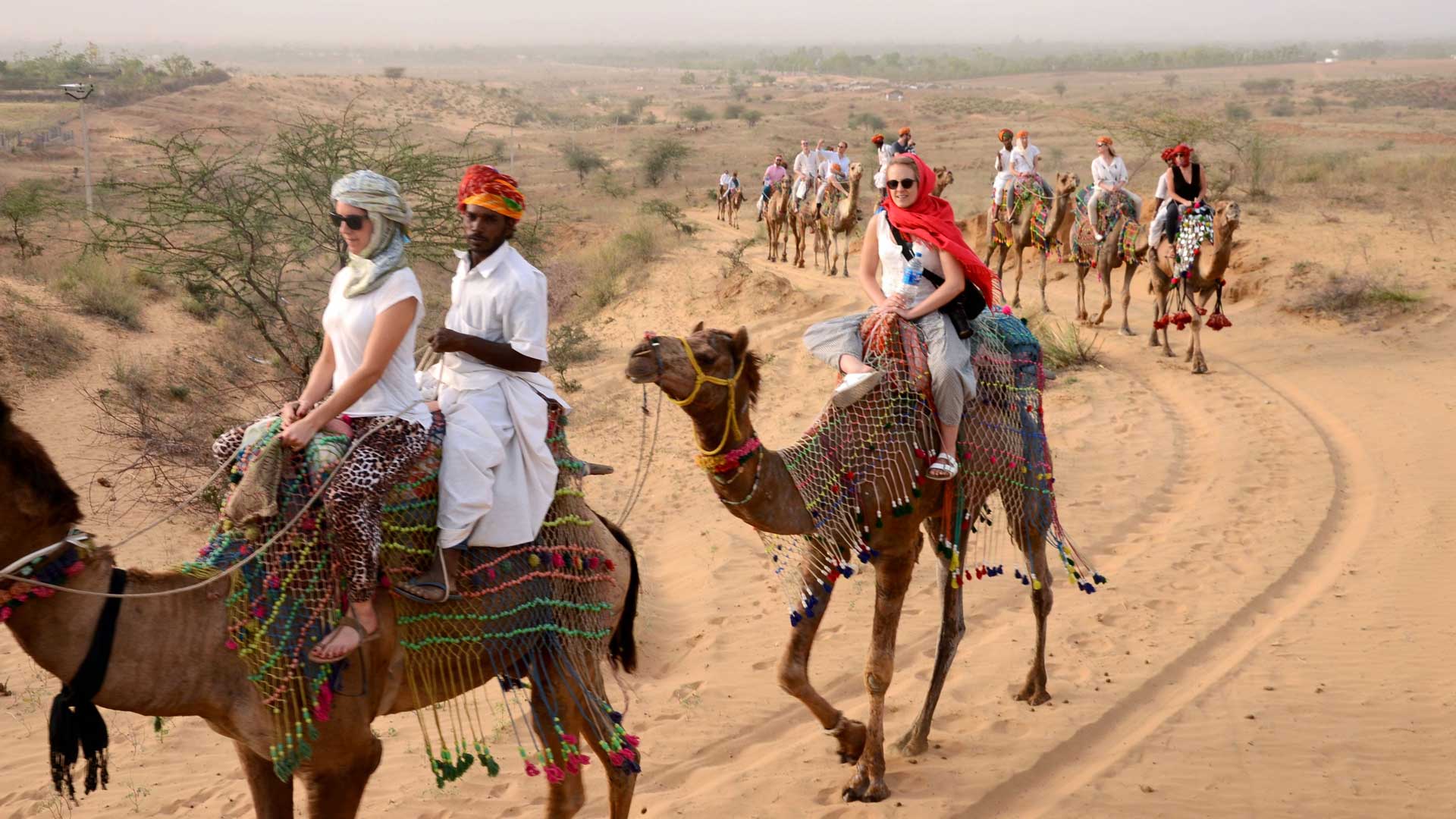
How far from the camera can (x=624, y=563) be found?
5.09 metres

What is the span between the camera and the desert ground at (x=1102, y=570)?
19.7ft

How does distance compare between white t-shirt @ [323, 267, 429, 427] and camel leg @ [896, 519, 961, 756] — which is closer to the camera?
white t-shirt @ [323, 267, 429, 427]

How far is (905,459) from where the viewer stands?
5.66 metres

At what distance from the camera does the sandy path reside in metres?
5.94

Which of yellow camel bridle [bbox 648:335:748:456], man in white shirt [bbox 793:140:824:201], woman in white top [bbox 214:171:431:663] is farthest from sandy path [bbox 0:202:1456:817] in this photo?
man in white shirt [bbox 793:140:824:201]

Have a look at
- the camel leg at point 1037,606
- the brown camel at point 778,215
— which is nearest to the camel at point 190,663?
the camel leg at point 1037,606

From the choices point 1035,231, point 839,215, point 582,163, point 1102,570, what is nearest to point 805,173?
point 839,215

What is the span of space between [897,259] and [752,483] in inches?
64.8

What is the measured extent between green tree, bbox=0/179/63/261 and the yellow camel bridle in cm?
1796

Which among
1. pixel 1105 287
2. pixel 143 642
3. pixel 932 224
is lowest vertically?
pixel 1105 287

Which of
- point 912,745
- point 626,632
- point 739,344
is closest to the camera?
point 739,344

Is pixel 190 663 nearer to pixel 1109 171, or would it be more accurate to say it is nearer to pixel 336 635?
pixel 336 635

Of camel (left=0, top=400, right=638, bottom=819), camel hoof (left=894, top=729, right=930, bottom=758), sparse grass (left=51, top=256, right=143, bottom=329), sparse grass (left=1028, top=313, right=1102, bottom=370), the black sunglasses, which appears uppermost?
the black sunglasses

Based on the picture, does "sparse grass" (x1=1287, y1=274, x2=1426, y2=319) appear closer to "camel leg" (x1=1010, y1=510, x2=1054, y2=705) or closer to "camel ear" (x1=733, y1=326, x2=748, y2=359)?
"camel leg" (x1=1010, y1=510, x2=1054, y2=705)
